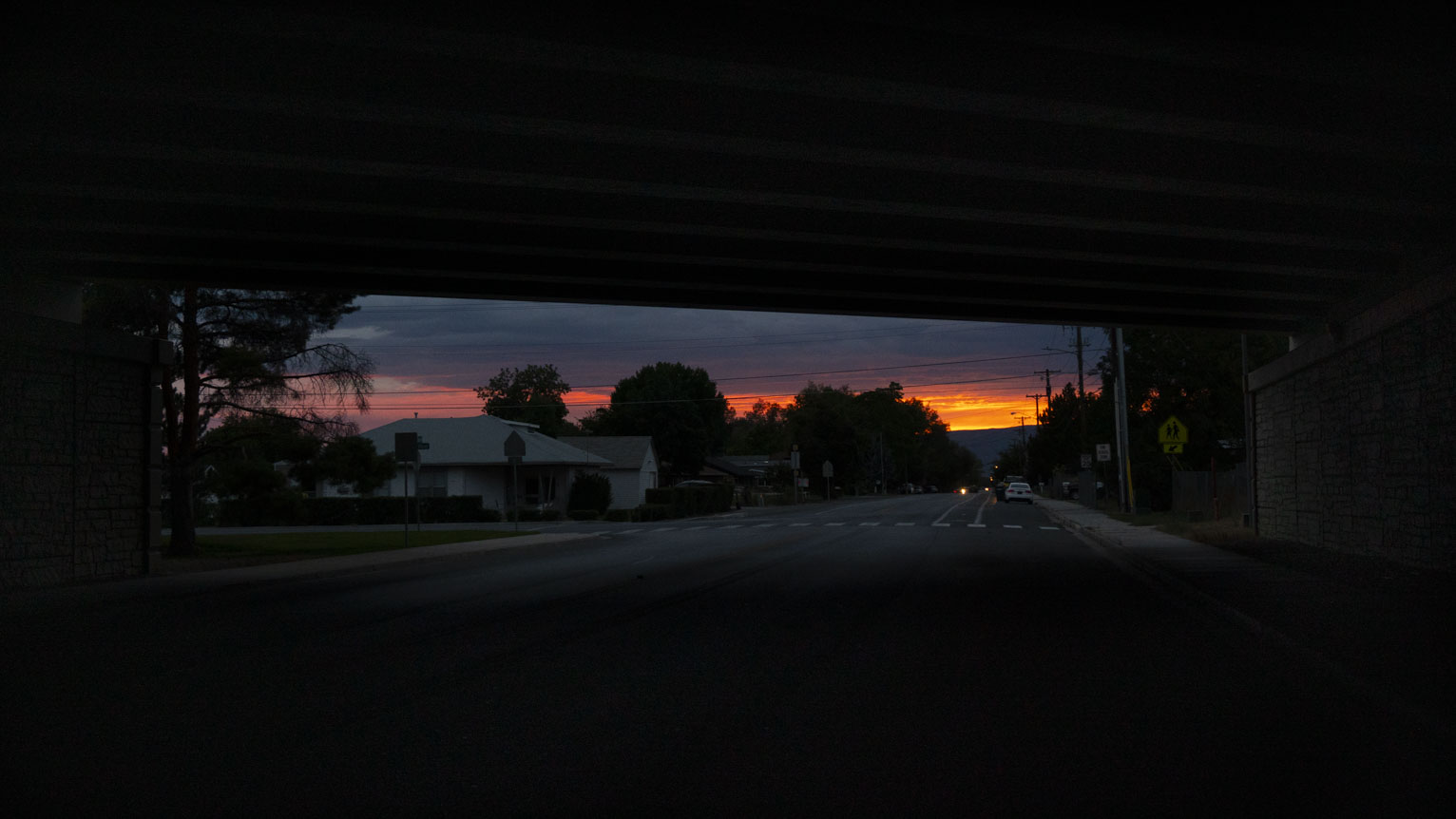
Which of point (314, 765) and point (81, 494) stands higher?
point (81, 494)

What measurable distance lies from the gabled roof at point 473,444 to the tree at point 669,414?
26937 mm

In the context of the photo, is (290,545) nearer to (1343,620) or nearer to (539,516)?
(539,516)

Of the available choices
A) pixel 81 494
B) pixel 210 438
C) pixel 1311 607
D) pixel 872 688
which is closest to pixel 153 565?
pixel 81 494

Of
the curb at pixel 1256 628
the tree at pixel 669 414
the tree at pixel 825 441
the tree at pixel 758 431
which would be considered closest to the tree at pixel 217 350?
the curb at pixel 1256 628

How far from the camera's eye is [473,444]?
5891 cm

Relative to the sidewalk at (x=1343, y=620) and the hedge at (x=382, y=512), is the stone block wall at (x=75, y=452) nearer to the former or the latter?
the sidewalk at (x=1343, y=620)

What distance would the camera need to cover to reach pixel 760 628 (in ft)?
39.3

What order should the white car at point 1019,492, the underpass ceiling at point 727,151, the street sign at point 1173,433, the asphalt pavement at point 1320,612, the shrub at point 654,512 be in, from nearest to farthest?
1. the asphalt pavement at point 1320,612
2. the underpass ceiling at point 727,151
3. the street sign at point 1173,433
4. the shrub at point 654,512
5. the white car at point 1019,492

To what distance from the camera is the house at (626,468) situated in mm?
67062

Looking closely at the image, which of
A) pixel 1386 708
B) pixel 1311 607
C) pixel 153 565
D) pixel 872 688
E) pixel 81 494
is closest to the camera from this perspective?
pixel 1386 708

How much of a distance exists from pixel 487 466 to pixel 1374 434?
4569 centimetres

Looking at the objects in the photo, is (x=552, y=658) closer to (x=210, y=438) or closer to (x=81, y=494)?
(x=81, y=494)

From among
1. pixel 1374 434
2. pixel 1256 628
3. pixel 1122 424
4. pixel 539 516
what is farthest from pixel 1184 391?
pixel 1256 628

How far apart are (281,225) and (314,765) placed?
1131cm
